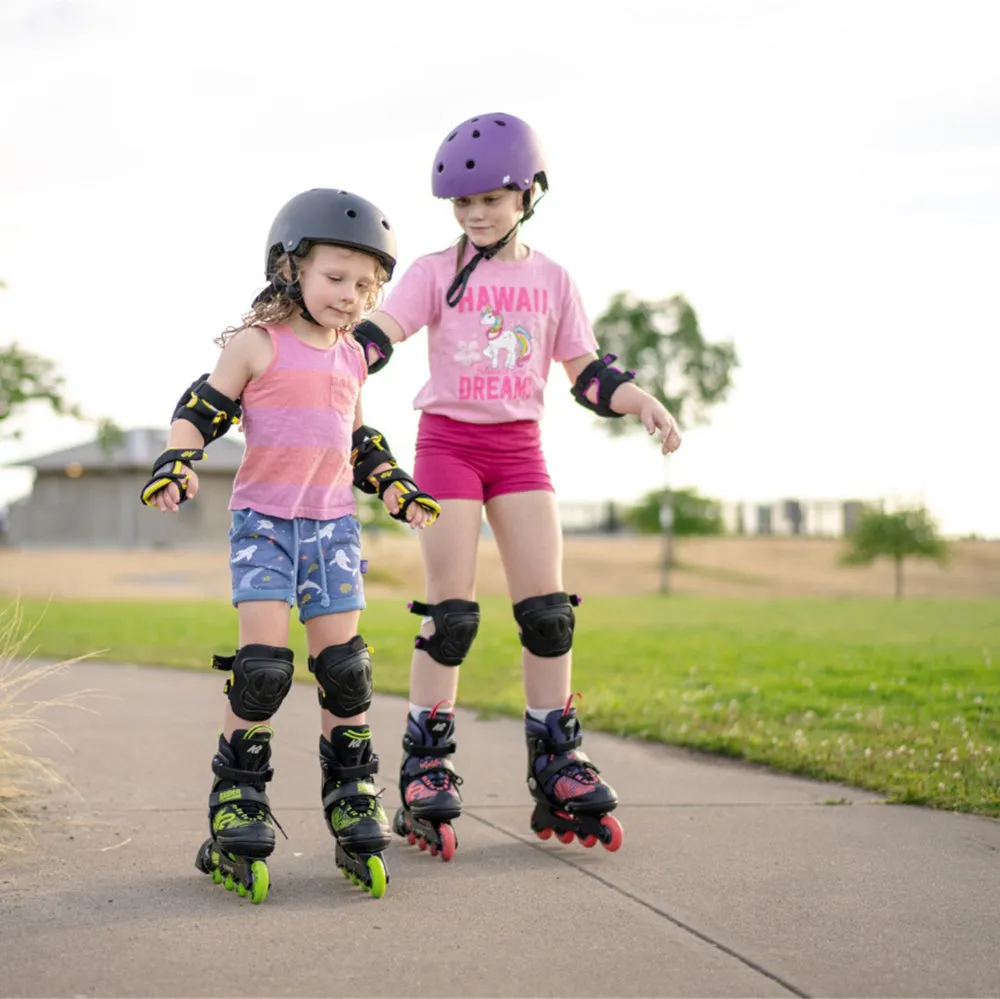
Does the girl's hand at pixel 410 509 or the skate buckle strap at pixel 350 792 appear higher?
the girl's hand at pixel 410 509

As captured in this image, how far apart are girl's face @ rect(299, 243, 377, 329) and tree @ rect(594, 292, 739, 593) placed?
3390cm

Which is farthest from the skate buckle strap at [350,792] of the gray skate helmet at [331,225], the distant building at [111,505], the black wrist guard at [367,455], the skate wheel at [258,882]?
the distant building at [111,505]

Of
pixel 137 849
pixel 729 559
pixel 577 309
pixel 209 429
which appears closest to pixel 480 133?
pixel 577 309

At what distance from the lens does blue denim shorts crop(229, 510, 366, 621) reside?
3.73 m

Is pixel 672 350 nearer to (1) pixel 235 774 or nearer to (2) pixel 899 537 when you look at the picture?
(2) pixel 899 537

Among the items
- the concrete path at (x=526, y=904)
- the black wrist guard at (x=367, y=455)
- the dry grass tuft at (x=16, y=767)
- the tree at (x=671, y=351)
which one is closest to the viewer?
the concrete path at (x=526, y=904)

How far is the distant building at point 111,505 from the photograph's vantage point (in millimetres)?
51094

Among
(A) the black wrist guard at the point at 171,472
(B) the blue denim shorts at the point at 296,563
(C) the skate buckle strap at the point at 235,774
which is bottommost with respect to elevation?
(C) the skate buckle strap at the point at 235,774

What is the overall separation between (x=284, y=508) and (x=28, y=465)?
5435 cm

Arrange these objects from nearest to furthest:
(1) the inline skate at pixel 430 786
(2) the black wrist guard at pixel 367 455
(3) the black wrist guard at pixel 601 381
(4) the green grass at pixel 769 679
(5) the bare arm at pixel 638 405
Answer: (2) the black wrist guard at pixel 367 455 < (1) the inline skate at pixel 430 786 < (5) the bare arm at pixel 638 405 < (3) the black wrist guard at pixel 601 381 < (4) the green grass at pixel 769 679

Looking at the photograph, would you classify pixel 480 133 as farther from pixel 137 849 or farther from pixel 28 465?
pixel 28 465

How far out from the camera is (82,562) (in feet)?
122

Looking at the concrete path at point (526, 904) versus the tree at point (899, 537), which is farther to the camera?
the tree at point (899, 537)

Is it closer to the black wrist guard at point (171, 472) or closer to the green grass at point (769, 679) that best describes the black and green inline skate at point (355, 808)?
the black wrist guard at point (171, 472)
